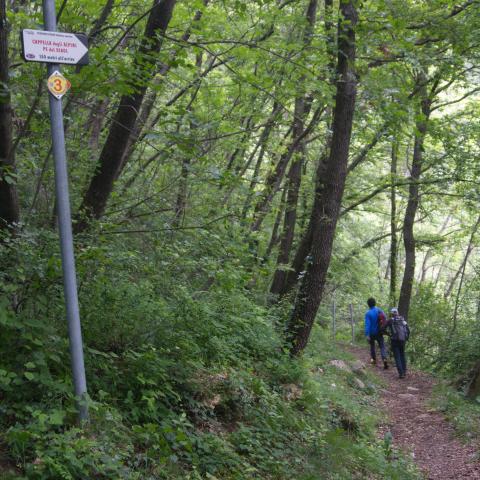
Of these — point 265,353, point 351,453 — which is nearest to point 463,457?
point 351,453

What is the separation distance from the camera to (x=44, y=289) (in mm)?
4992

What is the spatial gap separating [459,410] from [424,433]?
0.99 m

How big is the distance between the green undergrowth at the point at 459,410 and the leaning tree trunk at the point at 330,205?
2.91 m

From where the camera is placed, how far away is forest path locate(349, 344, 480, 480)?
7844 millimetres

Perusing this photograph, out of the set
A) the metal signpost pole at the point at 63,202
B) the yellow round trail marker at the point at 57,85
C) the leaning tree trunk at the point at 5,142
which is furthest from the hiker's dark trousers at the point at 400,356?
the yellow round trail marker at the point at 57,85

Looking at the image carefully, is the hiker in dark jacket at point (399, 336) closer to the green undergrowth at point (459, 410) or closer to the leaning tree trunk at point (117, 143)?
the green undergrowth at point (459, 410)

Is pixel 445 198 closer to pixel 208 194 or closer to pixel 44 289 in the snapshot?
pixel 208 194

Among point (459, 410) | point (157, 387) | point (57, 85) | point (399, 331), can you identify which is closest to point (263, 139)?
point (399, 331)

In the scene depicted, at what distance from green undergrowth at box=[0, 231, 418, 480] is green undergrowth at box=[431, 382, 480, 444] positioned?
1534 millimetres

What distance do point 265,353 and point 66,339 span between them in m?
4.26

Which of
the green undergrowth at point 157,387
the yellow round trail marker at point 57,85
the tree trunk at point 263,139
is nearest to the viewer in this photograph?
the yellow round trail marker at point 57,85

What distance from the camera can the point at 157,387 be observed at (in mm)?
5594

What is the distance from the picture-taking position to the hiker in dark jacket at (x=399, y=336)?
47.2 ft

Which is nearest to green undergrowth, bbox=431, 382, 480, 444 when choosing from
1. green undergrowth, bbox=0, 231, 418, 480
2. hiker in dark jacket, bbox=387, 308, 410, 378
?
green undergrowth, bbox=0, 231, 418, 480
